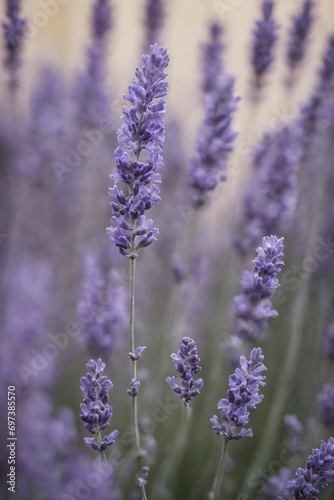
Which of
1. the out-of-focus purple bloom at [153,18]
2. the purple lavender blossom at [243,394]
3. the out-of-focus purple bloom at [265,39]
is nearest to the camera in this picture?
the purple lavender blossom at [243,394]

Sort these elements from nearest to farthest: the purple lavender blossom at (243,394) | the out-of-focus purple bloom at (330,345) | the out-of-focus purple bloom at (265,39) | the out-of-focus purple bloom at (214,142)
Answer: the purple lavender blossom at (243,394) → the out-of-focus purple bloom at (214,142) → the out-of-focus purple bloom at (330,345) → the out-of-focus purple bloom at (265,39)

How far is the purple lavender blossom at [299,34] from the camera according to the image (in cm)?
219

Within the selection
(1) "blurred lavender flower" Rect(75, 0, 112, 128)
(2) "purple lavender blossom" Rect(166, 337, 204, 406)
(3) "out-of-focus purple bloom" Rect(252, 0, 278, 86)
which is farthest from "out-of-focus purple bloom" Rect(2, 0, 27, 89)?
(2) "purple lavender blossom" Rect(166, 337, 204, 406)

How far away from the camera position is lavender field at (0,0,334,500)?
1229 mm

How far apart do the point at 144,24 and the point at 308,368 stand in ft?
6.07

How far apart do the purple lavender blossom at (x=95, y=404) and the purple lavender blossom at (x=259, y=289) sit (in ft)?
1.49

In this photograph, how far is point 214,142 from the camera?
5.74 ft

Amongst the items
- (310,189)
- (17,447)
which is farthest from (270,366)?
(17,447)

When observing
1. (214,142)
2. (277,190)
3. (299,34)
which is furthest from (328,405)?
(299,34)

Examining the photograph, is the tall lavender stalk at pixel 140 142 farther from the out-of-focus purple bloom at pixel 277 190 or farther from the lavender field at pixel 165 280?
the out-of-focus purple bloom at pixel 277 190

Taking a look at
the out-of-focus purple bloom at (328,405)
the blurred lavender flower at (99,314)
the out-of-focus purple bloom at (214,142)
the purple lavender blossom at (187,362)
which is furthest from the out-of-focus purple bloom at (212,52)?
the purple lavender blossom at (187,362)

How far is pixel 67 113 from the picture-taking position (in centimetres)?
341

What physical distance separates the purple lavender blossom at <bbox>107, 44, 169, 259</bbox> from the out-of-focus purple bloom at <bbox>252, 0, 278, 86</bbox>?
3.42 feet

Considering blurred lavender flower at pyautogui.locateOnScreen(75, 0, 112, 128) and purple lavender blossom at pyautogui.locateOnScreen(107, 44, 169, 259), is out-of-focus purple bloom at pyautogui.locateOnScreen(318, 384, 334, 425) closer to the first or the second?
purple lavender blossom at pyautogui.locateOnScreen(107, 44, 169, 259)
